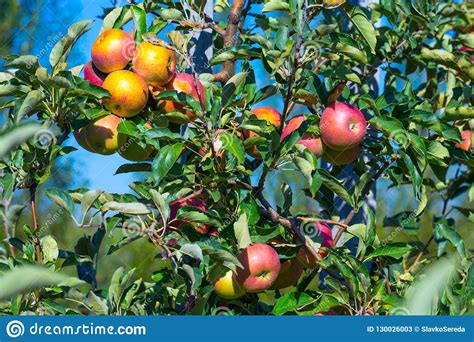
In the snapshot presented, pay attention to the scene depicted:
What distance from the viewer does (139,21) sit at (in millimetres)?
1627

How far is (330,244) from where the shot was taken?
67.7 inches

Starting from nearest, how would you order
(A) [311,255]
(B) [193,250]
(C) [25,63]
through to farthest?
1. (B) [193,250]
2. (C) [25,63]
3. (A) [311,255]

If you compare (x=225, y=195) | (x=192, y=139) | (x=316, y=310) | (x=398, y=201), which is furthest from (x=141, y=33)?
(x=398, y=201)

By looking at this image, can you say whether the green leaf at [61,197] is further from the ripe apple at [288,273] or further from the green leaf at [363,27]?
the green leaf at [363,27]

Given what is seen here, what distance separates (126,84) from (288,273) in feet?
1.81

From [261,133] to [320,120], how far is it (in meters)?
0.17

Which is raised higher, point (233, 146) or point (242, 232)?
point (233, 146)

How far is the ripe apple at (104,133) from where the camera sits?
157 centimetres

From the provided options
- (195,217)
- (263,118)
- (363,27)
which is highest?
(363,27)

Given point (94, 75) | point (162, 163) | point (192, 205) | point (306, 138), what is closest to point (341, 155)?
point (306, 138)

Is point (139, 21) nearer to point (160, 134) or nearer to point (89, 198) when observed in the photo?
point (160, 134)

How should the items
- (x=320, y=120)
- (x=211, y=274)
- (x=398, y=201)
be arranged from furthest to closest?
(x=398, y=201) → (x=320, y=120) → (x=211, y=274)

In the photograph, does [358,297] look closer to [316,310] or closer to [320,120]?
[316,310]

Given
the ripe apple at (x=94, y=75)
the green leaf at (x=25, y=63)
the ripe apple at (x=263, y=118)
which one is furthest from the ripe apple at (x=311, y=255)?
the green leaf at (x=25, y=63)
